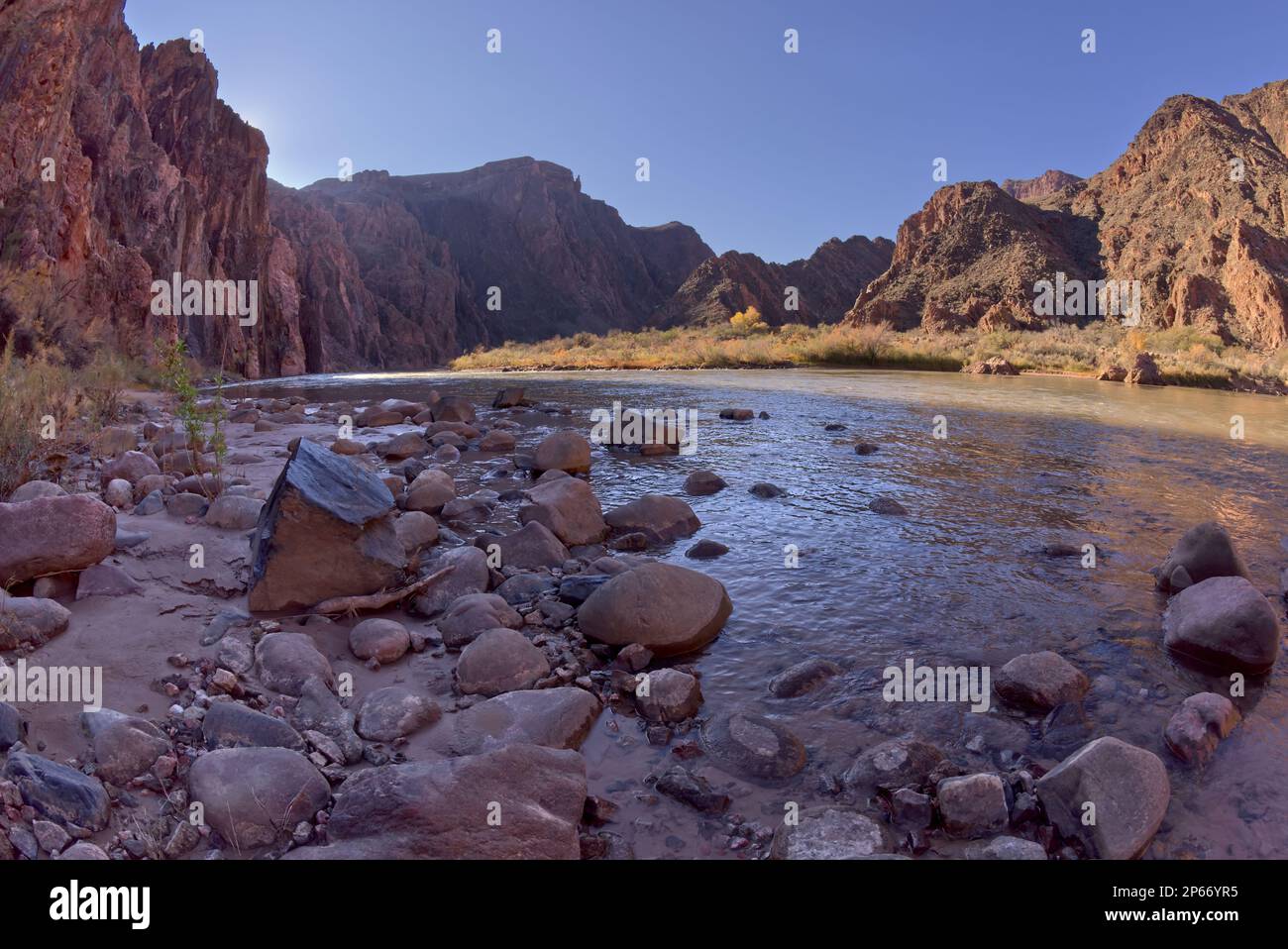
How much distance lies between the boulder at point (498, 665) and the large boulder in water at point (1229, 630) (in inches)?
159

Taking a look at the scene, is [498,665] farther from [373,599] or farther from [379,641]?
[373,599]

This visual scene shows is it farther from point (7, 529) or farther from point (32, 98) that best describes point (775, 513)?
point (32, 98)

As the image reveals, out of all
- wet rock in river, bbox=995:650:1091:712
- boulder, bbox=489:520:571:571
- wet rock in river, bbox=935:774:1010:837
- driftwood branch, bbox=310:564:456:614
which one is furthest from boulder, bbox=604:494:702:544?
wet rock in river, bbox=935:774:1010:837

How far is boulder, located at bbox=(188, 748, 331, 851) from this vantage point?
2.65m

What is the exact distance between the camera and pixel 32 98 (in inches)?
762

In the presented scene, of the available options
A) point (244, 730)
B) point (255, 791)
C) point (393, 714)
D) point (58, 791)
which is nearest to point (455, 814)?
point (255, 791)

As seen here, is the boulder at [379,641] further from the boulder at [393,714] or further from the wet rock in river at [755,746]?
the wet rock in river at [755,746]

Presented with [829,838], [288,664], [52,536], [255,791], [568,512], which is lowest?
[829,838]

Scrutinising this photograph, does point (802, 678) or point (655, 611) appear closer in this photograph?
point (802, 678)

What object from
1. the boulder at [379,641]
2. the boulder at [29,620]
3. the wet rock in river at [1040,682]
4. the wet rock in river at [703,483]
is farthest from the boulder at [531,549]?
the wet rock in river at [1040,682]

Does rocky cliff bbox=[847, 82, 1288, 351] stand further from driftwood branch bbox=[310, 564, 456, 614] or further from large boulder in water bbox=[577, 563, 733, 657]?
driftwood branch bbox=[310, 564, 456, 614]

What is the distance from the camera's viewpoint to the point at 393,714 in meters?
3.54

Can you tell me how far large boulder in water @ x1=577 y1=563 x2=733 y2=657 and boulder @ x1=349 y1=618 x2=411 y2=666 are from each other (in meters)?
1.14

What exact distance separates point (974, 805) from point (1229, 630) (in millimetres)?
2637
